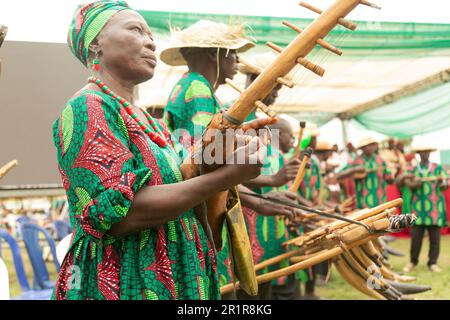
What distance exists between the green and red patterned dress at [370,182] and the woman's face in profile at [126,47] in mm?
8050

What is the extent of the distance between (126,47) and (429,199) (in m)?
7.43

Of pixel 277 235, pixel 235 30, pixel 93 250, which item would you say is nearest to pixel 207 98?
pixel 235 30

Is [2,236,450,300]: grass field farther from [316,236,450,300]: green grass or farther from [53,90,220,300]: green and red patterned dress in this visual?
[53,90,220,300]: green and red patterned dress

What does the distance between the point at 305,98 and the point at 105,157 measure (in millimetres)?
9752

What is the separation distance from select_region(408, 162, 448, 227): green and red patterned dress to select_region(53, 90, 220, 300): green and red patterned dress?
7097 mm

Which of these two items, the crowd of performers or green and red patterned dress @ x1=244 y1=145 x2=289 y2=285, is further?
green and red patterned dress @ x1=244 y1=145 x2=289 y2=285

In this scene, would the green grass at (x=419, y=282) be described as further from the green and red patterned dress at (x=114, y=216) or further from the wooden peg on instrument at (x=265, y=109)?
the wooden peg on instrument at (x=265, y=109)

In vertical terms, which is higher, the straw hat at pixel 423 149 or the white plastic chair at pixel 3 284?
the straw hat at pixel 423 149

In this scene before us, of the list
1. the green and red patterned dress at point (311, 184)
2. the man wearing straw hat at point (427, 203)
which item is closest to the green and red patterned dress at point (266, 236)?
the green and red patterned dress at point (311, 184)

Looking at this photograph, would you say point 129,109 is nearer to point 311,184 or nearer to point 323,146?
point 311,184

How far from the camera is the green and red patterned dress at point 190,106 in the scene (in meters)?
2.67

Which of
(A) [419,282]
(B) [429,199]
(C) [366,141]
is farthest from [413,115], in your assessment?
(A) [419,282]

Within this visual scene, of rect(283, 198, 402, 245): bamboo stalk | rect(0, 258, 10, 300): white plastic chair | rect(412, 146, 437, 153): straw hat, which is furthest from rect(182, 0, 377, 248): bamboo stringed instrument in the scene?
rect(412, 146, 437, 153): straw hat

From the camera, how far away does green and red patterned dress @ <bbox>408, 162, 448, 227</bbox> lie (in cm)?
809
